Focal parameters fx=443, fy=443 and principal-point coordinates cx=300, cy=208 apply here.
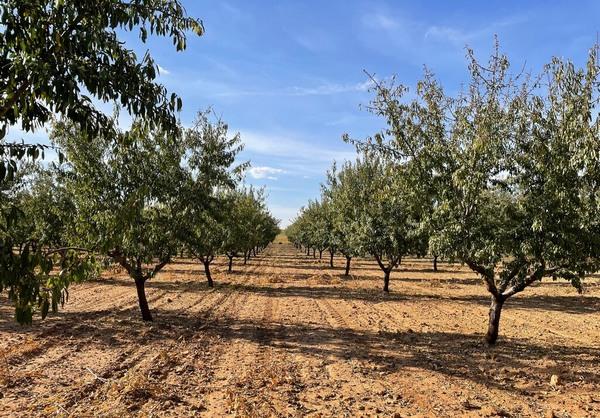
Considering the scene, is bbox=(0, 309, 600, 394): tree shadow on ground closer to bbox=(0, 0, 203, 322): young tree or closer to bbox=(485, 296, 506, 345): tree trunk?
bbox=(485, 296, 506, 345): tree trunk

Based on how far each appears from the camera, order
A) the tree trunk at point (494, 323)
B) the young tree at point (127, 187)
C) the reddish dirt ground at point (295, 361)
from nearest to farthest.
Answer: the reddish dirt ground at point (295, 361)
the tree trunk at point (494, 323)
the young tree at point (127, 187)

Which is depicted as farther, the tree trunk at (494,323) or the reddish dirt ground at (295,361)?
the tree trunk at (494,323)

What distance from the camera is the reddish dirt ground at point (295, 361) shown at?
7516 mm

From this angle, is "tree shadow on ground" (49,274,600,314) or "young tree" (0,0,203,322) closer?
"young tree" (0,0,203,322)

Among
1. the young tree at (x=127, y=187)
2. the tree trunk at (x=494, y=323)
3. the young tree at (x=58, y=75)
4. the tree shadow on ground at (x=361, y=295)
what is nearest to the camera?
the young tree at (x=58, y=75)

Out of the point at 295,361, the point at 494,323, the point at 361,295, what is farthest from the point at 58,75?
the point at 361,295

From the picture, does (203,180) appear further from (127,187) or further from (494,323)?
(494,323)

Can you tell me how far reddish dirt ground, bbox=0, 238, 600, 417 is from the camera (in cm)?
752

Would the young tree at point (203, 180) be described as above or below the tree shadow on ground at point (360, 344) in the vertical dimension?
above

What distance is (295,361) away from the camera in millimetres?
10297

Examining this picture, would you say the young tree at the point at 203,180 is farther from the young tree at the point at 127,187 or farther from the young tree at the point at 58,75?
the young tree at the point at 58,75

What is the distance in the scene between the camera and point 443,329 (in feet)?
48.6

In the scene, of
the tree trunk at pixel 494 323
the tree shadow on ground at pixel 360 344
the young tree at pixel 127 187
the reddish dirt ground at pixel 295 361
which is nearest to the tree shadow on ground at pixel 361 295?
the reddish dirt ground at pixel 295 361

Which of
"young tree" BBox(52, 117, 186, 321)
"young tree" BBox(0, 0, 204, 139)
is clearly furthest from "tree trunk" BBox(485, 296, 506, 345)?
"young tree" BBox(0, 0, 204, 139)
